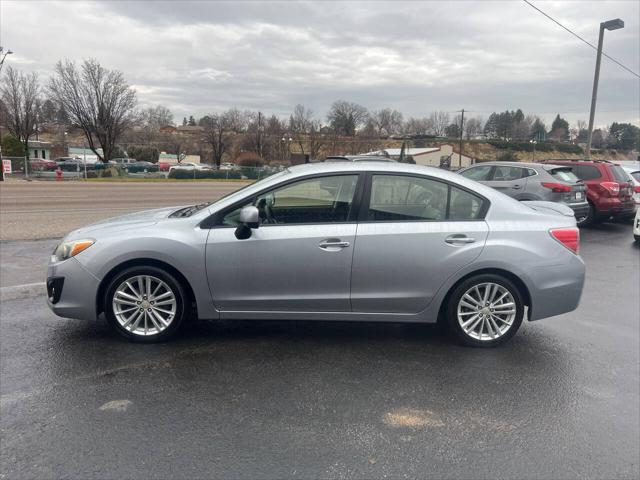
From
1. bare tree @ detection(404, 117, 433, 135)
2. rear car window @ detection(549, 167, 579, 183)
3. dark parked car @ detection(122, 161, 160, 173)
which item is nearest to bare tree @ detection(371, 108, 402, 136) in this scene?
bare tree @ detection(404, 117, 433, 135)

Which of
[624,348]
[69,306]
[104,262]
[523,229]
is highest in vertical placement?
[523,229]

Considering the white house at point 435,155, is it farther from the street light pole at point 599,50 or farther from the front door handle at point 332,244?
the front door handle at point 332,244

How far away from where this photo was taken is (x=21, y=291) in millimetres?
5781

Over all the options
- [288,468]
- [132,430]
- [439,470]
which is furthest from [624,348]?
[132,430]

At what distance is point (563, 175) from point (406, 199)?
8321mm

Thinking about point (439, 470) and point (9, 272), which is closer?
point (439, 470)

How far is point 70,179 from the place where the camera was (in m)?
36.8

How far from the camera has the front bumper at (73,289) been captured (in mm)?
4207

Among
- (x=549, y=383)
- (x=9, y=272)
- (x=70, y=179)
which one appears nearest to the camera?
(x=549, y=383)

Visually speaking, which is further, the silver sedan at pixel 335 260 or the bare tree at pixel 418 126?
the bare tree at pixel 418 126

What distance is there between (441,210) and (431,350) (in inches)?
49.8

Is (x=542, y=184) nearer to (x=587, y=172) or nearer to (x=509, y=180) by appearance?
(x=509, y=180)

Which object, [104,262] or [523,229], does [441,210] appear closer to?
[523,229]

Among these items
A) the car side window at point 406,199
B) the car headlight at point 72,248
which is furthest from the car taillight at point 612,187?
the car headlight at point 72,248
